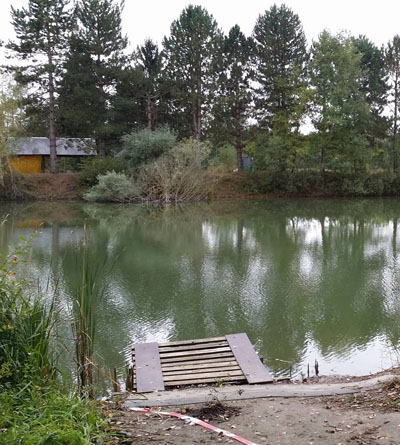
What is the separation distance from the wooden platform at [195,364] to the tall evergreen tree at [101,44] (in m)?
27.2

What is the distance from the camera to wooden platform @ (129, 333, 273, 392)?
518 cm

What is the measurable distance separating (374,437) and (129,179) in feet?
A: 90.6

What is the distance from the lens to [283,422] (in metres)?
3.56

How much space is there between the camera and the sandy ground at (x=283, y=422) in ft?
10.6

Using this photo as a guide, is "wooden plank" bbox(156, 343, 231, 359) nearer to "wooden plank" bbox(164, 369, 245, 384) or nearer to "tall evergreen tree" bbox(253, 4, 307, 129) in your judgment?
"wooden plank" bbox(164, 369, 245, 384)

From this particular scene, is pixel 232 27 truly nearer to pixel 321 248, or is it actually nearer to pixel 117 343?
pixel 321 248

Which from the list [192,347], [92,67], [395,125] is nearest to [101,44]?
[92,67]

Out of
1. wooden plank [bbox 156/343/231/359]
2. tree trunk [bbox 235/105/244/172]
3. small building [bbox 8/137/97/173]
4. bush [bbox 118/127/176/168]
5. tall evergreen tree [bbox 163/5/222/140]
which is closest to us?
wooden plank [bbox 156/343/231/359]

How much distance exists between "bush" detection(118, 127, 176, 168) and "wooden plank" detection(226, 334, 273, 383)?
80.8 feet

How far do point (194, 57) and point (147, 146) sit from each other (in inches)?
288

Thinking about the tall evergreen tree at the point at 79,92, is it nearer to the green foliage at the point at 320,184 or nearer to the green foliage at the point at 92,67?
the green foliage at the point at 92,67

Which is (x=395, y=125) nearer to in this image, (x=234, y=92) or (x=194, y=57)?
(x=234, y=92)

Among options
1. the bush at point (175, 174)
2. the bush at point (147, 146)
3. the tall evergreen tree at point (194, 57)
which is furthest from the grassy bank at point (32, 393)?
the tall evergreen tree at point (194, 57)

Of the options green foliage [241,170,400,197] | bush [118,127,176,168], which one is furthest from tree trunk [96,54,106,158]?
green foliage [241,170,400,197]
